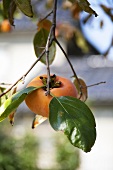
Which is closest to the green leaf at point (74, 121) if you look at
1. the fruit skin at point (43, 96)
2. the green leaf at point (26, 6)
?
the fruit skin at point (43, 96)

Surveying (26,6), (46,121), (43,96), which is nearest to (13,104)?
(43,96)

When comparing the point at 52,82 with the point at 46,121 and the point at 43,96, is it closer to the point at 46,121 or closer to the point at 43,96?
the point at 43,96

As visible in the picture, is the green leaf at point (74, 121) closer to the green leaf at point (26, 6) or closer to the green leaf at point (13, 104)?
the green leaf at point (13, 104)

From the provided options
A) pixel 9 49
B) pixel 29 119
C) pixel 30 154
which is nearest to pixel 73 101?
pixel 30 154

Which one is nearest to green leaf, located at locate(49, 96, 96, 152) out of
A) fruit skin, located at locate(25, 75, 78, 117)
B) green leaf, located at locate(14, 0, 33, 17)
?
fruit skin, located at locate(25, 75, 78, 117)

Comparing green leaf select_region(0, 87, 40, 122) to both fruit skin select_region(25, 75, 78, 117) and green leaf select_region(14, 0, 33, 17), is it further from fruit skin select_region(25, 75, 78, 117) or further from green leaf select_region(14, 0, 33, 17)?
green leaf select_region(14, 0, 33, 17)

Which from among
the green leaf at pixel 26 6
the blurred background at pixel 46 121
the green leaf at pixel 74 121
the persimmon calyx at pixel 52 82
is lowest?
the blurred background at pixel 46 121
